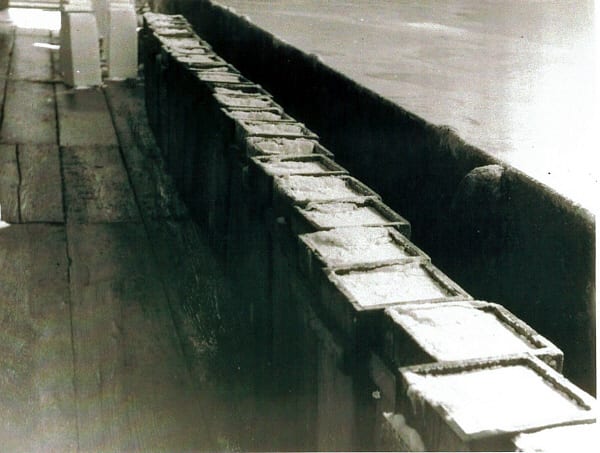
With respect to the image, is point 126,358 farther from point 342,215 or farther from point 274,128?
point 342,215

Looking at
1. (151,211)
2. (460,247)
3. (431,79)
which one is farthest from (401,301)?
(151,211)

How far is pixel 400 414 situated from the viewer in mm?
1484

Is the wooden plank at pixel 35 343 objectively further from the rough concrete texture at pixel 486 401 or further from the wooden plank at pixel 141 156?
the rough concrete texture at pixel 486 401

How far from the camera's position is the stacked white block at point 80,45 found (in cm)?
746

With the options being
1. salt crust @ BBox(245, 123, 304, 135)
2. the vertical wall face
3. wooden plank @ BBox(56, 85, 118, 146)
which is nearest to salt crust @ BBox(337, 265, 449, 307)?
the vertical wall face

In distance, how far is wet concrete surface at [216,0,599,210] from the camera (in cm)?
230

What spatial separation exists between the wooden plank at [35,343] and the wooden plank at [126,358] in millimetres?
54

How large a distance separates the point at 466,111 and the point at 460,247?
57 cm

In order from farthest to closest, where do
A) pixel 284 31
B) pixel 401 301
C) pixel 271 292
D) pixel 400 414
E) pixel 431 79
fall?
pixel 284 31, pixel 431 79, pixel 271 292, pixel 401 301, pixel 400 414

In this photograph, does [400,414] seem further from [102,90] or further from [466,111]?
[102,90]

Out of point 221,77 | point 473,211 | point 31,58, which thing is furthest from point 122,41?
point 473,211

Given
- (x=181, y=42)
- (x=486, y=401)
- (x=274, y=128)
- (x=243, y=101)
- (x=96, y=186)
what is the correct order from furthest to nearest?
(x=181, y=42)
(x=96, y=186)
(x=243, y=101)
(x=274, y=128)
(x=486, y=401)

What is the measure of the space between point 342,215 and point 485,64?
166 cm

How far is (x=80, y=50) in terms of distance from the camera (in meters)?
7.61
